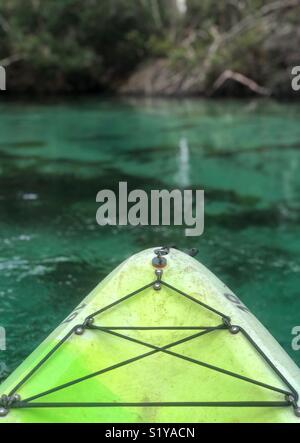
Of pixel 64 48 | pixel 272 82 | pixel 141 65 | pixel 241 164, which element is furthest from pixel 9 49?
pixel 241 164

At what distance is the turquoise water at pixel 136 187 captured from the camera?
4340 mm

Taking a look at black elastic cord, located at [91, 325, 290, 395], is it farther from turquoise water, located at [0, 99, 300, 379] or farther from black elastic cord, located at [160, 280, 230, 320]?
turquoise water, located at [0, 99, 300, 379]

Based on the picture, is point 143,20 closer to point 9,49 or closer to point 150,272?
point 9,49

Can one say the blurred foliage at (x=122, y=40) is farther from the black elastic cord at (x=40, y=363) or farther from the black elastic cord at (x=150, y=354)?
the black elastic cord at (x=40, y=363)

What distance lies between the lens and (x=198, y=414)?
2238 millimetres

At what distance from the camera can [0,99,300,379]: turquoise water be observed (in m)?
4.34

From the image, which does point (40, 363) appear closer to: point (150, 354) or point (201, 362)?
point (150, 354)

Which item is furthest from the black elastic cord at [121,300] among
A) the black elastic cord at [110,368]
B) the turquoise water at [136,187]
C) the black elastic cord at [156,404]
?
the turquoise water at [136,187]

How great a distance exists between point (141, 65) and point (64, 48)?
2.96 metres

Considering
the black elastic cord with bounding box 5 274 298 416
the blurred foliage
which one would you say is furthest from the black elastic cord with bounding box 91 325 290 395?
the blurred foliage

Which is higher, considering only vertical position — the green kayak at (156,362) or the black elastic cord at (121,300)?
the black elastic cord at (121,300)

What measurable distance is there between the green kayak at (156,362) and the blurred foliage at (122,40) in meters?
13.6

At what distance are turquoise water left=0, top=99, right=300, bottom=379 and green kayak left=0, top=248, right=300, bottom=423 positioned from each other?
100 centimetres

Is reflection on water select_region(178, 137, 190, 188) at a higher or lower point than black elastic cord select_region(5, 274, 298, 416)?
higher
